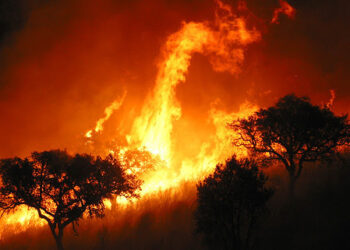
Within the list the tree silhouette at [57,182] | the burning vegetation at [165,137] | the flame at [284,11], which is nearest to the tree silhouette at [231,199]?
the burning vegetation at [165,137]

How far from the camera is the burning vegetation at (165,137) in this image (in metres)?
14.0

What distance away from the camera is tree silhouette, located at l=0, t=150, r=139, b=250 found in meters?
13.9

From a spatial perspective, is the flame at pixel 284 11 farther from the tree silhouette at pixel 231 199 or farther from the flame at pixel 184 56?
the tree silhouette at pixel 231 199

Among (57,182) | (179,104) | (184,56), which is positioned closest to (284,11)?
(184,56)

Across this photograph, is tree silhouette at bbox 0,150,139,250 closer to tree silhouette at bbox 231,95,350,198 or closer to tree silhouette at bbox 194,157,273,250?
tree silhouette at bbox 194,157,273,250

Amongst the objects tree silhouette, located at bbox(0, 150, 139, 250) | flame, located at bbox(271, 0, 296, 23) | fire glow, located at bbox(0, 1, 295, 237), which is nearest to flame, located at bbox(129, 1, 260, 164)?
fire glow, located at bbox(0, 1, 295, 237)

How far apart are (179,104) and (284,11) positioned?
21370 millimetres

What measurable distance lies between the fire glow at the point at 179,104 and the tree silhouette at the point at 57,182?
13.4 meters

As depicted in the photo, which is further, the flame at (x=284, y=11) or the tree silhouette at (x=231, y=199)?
→ the flame at (x=284, y=11)

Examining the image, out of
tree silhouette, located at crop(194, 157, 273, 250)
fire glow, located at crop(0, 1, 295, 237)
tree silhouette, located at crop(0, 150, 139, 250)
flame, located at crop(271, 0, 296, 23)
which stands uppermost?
flame, located at crop(271, 0, 296, 23)

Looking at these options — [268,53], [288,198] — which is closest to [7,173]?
[288,198]

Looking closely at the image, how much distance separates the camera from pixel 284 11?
42.3 meters

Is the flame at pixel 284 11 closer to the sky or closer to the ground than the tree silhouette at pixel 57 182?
closer to the sky

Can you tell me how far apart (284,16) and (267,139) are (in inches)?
1296
